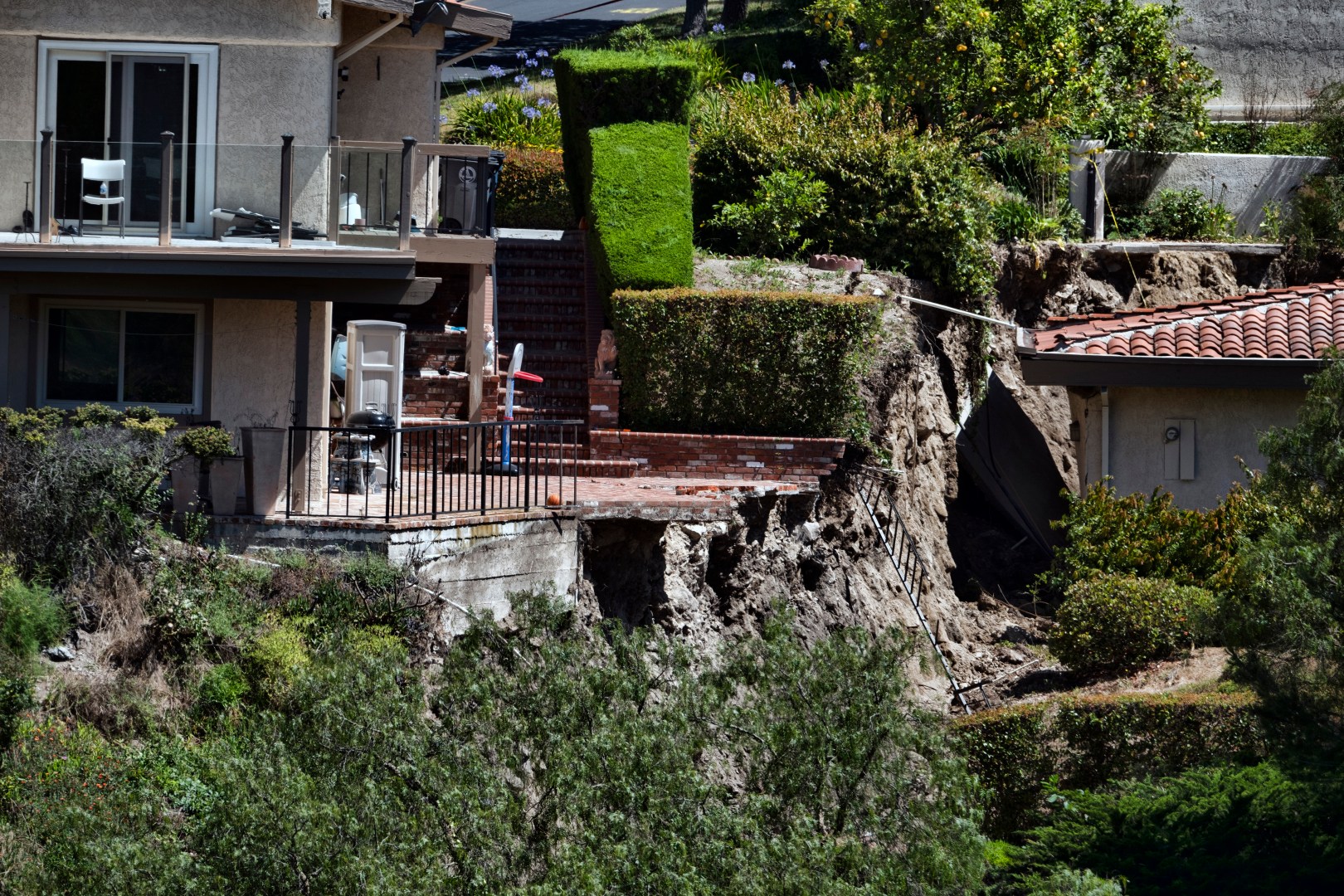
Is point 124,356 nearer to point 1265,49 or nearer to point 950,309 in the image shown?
point 950,309

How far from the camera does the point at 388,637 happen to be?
14.1 m

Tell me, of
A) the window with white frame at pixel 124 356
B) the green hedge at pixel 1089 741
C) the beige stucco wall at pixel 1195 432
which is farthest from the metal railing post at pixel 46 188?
the beige stucco wall at pixel 1195 432

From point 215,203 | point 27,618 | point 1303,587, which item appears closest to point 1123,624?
point 1303,587

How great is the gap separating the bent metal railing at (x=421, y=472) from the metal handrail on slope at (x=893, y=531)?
3.26m

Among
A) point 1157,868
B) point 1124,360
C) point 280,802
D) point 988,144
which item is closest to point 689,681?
point 280,802

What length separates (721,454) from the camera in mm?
19016

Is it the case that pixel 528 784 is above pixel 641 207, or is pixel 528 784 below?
below

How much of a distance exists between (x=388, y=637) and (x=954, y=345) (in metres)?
10.6

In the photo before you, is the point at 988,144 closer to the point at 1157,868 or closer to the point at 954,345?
the point at 954,345

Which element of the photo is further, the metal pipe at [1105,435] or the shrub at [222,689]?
the metal pipe at [1105,435]

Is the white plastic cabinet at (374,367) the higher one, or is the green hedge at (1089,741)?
the white plastic cabinet at (374,367)

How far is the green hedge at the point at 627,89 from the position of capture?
22.0 metres

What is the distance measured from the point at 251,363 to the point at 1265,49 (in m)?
18.4

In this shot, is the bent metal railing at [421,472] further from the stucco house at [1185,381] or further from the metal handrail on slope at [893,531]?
the stucco house at [1185,381]
